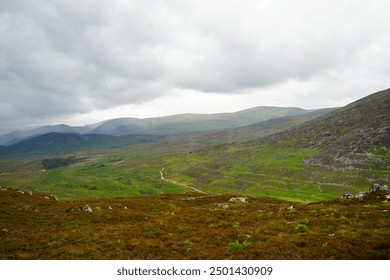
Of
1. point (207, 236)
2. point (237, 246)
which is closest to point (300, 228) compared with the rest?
point (237, 246)

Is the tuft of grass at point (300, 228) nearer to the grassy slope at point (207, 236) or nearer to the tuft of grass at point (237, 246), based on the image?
the grassy slope at point (207, 236)

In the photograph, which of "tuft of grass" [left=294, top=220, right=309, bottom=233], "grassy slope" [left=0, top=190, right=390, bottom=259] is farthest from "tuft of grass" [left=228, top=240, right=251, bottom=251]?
"tuft of grass" [left=294, top=220, right=309, bottom=233]

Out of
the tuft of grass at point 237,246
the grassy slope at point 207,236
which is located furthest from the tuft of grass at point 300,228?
the tuft of grass at point 237,246

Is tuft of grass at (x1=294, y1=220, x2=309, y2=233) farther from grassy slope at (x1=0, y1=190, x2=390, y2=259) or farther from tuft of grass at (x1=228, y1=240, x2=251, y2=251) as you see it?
tuft of grass at (x1=228, y1=240, x2=251, y2=251)

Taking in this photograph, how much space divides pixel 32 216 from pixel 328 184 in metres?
141

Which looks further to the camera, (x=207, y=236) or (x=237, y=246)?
(x=207, y=236)

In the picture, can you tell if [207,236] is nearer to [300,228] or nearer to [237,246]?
[237,246]

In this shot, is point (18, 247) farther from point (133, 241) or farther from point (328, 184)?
point (328, 184)

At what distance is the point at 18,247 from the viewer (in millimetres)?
22453

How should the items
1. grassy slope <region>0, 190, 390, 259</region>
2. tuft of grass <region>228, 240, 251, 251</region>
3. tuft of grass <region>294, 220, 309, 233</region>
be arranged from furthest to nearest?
1. tuft of grass <region>294, 220, 309, 233</region>
2. tuft of grass <region>228, 240, 251, 251</region>
3. grassy slope <region>0, 190, 390, 259</region>

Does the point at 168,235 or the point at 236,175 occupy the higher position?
the point at 168,235

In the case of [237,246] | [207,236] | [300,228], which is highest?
[237,246]
